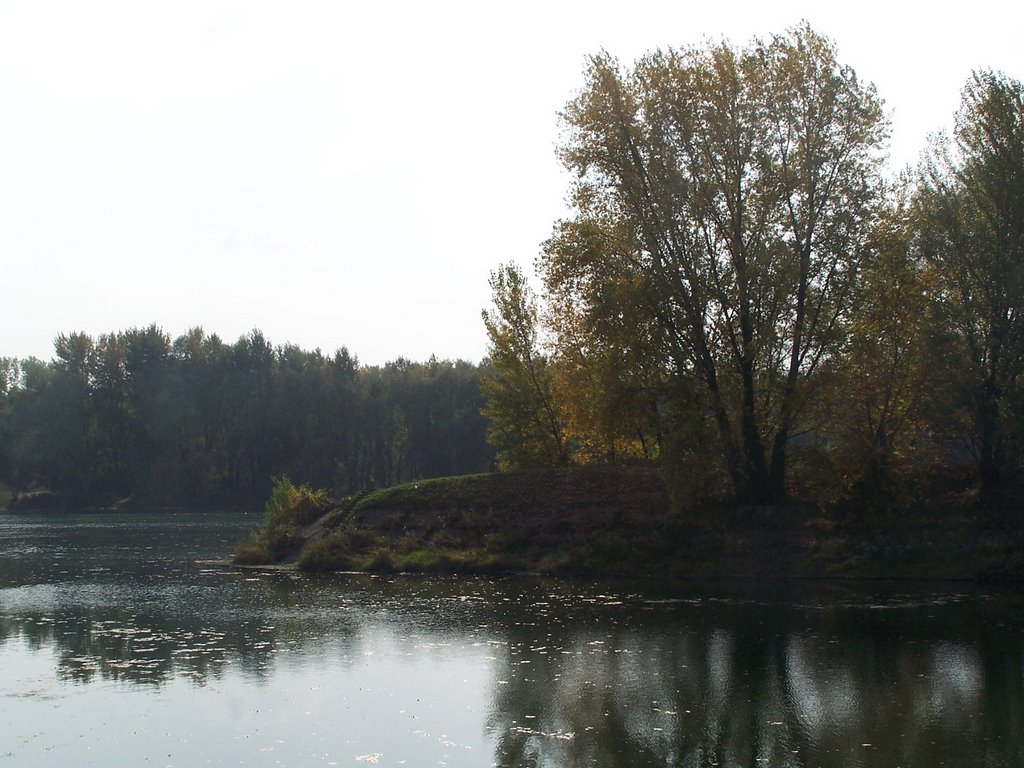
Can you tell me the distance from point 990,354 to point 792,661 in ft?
60.0

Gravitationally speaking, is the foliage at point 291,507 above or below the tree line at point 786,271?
below

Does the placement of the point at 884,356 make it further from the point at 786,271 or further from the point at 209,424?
the point at 209,424

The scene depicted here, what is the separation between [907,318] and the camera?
113 ft

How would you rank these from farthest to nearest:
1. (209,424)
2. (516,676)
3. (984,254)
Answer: (209,424) < (984,254) < (516,676)

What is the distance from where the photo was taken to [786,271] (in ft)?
108

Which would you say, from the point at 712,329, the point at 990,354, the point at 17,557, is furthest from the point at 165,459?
the point at 990,354

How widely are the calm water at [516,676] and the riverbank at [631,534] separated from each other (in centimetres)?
257

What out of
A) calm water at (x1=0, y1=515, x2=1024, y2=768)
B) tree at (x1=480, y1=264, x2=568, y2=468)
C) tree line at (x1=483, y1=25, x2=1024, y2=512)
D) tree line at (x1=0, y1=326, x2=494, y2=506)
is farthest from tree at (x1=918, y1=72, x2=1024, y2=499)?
tree line at (x1=0, y1=326, x2=494, y2=506)

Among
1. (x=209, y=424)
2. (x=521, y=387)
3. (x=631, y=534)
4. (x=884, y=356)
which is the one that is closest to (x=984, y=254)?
(x=884, y=356)

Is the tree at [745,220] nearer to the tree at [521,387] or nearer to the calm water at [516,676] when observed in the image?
the calm water at [516,676]

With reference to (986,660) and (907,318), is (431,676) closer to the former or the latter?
(986,660)

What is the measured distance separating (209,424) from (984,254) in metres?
85.5

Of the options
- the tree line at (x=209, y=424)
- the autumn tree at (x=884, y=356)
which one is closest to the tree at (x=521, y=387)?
the autumn tree at (x=884, y=356)

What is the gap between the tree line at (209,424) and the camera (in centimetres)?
10081
